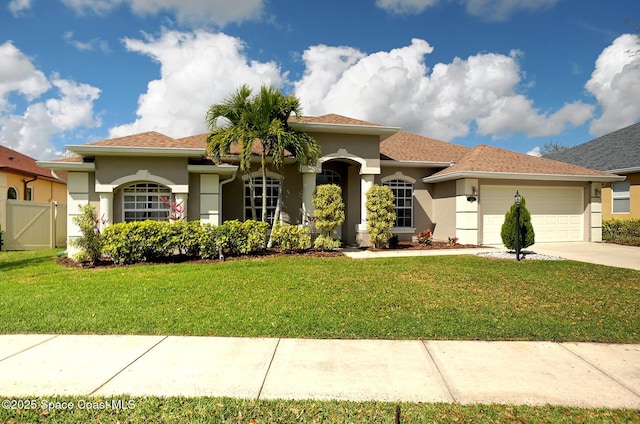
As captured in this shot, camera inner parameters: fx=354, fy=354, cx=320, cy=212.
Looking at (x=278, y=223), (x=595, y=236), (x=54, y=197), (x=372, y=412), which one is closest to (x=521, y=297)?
(x=372, y=412)

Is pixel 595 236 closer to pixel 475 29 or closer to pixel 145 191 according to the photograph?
pixel 475 29

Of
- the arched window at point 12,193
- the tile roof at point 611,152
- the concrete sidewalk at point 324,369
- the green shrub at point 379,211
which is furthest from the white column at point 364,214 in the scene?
the arched window at point 12,193

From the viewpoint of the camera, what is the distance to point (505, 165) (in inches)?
579

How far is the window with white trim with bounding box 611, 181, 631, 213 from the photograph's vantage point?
1695 centimetres

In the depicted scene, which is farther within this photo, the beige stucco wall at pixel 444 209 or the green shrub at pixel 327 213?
the beige stucco wall at pixel 444 209

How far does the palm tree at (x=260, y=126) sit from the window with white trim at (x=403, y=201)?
5048mm


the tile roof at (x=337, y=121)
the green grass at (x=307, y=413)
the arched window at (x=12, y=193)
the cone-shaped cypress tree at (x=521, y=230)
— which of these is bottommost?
the green grass at (x=307, y=413)

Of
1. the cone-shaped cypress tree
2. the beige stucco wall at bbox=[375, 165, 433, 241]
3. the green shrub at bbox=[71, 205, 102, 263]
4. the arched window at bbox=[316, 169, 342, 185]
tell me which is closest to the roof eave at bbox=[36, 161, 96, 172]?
the green shrub at bbox=[71, 205, 102, 263]

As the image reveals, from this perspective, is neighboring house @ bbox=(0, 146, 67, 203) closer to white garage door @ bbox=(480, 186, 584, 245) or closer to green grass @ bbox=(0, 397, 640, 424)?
green grass @ bbox=(0, 397, 640, 424)

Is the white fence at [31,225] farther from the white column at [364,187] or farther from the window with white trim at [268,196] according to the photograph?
the white column at [364,187]

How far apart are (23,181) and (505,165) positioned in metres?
25.3

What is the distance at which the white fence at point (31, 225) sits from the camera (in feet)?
46.8

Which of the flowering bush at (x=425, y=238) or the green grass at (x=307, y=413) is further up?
the flowering bush at (x=425, y=238)

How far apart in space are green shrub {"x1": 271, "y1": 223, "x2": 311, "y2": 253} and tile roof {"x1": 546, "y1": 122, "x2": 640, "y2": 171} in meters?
15.7
